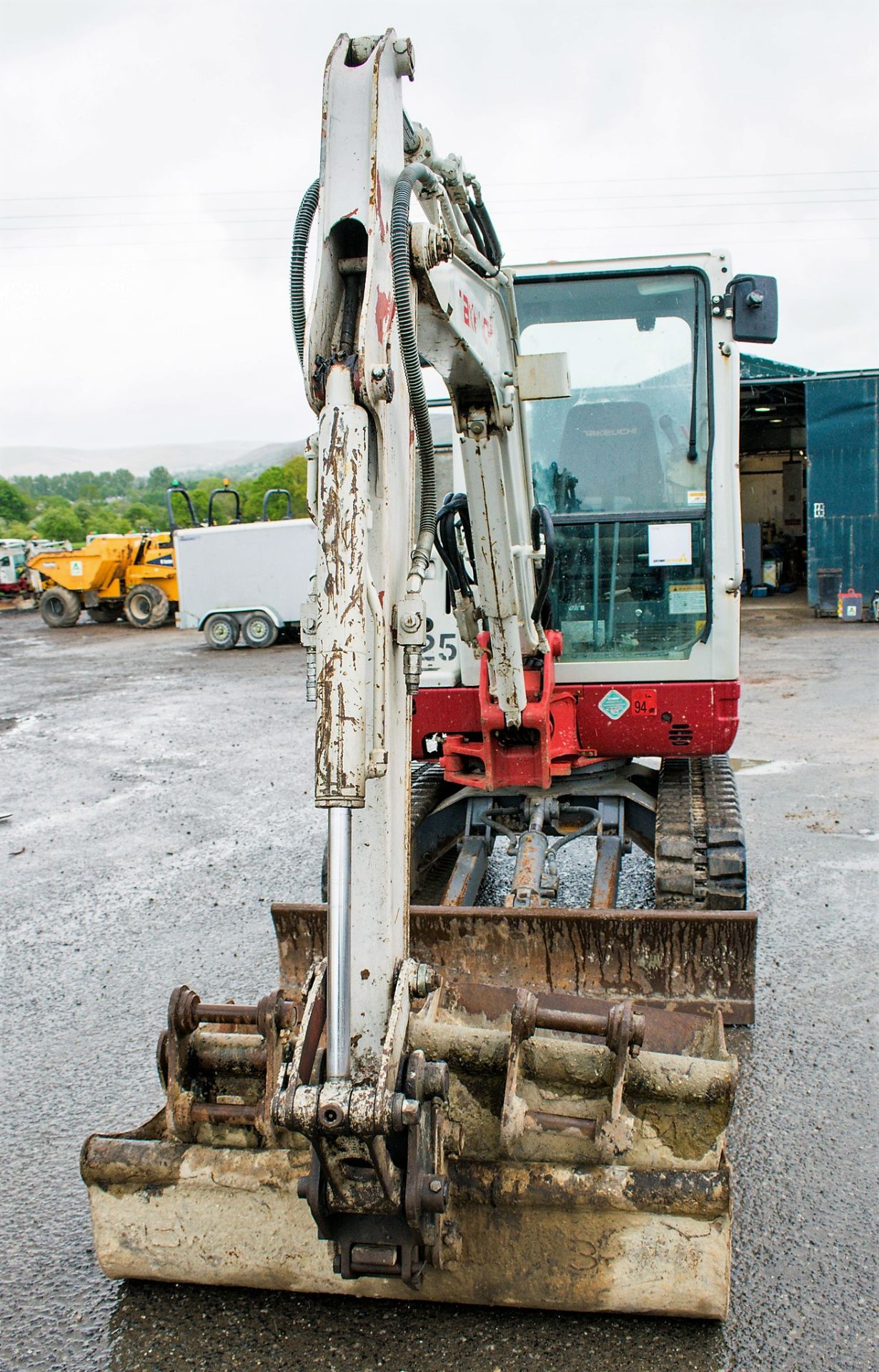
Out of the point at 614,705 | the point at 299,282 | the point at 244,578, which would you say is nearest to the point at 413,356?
the point at 299,282

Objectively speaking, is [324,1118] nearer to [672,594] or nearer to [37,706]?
[672,594]

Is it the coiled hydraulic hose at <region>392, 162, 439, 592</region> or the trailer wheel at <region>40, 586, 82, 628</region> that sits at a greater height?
the coiled hydraulic hose at <region>392, 162, 439, 592</region>

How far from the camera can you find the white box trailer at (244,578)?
19.2 metres

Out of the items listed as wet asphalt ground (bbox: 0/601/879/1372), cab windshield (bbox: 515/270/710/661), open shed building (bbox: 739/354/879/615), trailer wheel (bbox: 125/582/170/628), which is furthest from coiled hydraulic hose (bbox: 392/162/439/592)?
trailer wheel (bbox: 125/582/170/628)

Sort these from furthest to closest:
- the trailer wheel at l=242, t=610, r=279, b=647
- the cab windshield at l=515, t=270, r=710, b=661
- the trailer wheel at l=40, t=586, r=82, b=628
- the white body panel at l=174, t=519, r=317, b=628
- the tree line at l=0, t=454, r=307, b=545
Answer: the tree line at l=0, t=454, r=307, b=545 < the trailer wheel at l=40, t=586, r=82, b=628 < the trailer wheel at l=242, t=610, r=279, b=647 < the white body panel at l=174, t=519, r=317, b=628 < the cab windshield at l=515, t=270, r=710, b=661

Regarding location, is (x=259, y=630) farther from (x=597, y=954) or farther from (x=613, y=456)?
(x=597, y=954)

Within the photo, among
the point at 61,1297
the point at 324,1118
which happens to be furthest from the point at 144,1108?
the point at 324,1118

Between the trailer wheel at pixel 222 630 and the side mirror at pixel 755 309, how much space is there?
1633 cm

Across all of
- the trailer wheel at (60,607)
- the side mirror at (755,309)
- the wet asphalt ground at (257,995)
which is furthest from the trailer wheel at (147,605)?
the side mirror at (755,309)

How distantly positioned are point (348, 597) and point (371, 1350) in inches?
74.4

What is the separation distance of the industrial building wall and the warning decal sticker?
698 inches

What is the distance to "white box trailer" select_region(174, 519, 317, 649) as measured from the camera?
19234mm

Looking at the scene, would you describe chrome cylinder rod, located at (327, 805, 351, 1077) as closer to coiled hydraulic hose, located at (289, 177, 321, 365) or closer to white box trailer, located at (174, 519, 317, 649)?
coiled hydraulic hose, located at (289, 177, 321, 365)

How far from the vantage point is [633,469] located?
5.26 metres
